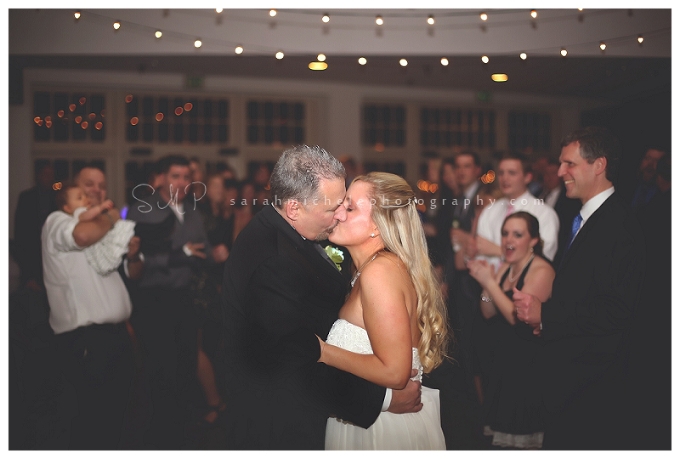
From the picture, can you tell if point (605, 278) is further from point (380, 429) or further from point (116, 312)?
point (116, 312)

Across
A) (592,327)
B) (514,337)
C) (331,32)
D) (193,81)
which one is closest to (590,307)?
(592,327)

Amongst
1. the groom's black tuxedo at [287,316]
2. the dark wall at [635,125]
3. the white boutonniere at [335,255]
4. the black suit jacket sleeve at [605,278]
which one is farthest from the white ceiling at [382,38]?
the groom's black tuxedo at [287,316]

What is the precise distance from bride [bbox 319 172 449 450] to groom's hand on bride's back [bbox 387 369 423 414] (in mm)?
34

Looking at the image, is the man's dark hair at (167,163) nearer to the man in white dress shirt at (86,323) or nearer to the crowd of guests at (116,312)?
the crowd of guests at (116,312)

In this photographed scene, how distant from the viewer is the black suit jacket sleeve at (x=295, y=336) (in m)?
2.41

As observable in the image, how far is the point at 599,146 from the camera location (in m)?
3.48

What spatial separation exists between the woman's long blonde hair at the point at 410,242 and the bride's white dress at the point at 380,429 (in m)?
0.12

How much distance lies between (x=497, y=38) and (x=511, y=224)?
1895mm

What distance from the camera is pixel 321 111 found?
7.35 metres

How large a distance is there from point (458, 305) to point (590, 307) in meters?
1.05

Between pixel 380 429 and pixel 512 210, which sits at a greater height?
pixel 512 210

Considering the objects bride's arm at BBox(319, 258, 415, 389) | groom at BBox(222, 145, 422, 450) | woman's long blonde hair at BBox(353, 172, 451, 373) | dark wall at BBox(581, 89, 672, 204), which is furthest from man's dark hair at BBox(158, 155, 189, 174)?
dark wall at BBox(581, 89, 672, 204)

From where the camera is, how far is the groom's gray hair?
253 centimetres

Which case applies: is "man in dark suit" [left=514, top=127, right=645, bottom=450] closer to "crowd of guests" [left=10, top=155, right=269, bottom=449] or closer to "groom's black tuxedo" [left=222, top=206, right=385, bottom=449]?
"groom's black tuxedo" [left=222, top=206, right=385, bottom=449]
